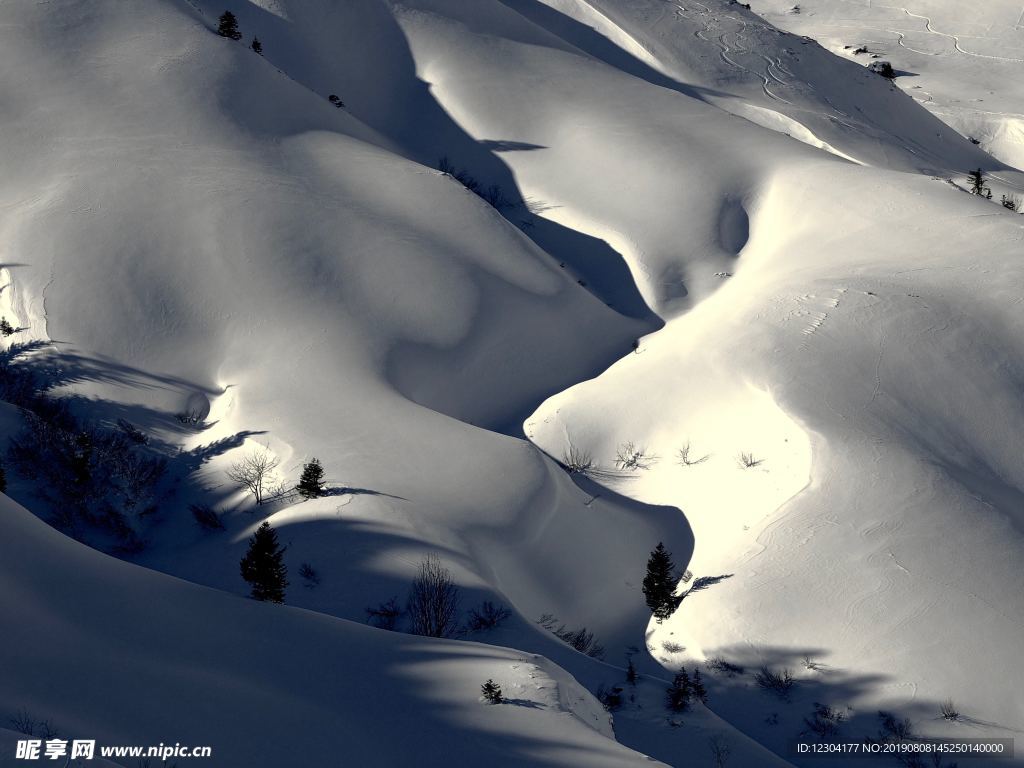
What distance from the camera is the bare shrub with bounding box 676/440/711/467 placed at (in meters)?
25.2

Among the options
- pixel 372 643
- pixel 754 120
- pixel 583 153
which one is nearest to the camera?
pixel 372 643

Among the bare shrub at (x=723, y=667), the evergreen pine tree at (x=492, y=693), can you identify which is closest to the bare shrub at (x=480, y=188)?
the bare shrub at (x=723, y=667)

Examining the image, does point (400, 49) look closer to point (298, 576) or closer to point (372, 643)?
point (298, 576)

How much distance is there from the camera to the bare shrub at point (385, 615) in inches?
A: 744

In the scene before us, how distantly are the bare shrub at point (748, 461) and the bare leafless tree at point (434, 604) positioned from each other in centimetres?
859

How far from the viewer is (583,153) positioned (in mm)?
39156

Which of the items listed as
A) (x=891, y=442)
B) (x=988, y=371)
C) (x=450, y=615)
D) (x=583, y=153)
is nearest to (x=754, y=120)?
(x=583, y=153)

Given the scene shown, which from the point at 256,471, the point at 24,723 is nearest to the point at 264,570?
the point at 256,471

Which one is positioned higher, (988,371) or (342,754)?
(988,371)

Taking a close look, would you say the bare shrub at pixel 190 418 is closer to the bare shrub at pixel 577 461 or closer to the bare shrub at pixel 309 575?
the bare shrub at pixel 309 575

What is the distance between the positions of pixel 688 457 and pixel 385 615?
9.92 metres

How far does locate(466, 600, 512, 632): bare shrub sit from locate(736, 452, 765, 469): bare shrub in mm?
7989

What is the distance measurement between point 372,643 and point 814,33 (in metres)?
66.7

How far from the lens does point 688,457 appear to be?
25.4 m
